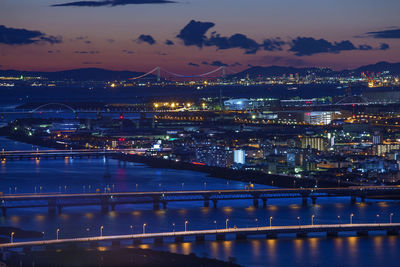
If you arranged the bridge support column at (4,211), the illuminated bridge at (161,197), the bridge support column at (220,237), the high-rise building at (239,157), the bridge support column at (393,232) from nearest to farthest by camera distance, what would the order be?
1. the bridge support column at (220,237)
2. the bridge support column at (393,232)
3. the bridge support column at (4,211)
4. the illuminated bridge at (161,197)
5. the high-rise building at (239,157)

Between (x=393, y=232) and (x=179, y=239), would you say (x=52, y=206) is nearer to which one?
(x=179, y=239)

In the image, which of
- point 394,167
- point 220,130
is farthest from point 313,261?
point 220,130

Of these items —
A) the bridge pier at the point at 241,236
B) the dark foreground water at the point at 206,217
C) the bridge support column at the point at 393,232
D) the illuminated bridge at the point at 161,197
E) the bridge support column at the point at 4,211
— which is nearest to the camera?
the dark foreground water at the point at 206,217

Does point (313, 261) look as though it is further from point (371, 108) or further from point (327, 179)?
point (371, 108)

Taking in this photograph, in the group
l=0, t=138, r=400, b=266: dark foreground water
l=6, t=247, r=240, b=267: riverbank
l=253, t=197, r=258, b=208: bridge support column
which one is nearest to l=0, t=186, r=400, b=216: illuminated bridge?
l=253, t=197, r=258, b=208: bridge support column

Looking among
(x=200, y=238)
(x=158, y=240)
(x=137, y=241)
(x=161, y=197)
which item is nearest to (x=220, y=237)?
(x=200, y=238)

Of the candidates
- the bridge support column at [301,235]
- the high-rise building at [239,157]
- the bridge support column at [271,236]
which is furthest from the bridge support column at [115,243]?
the high-rise building at [239,157]

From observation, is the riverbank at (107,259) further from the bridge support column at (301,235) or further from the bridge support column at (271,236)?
the bridge support column at (301,235)

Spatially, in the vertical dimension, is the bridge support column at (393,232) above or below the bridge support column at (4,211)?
below
